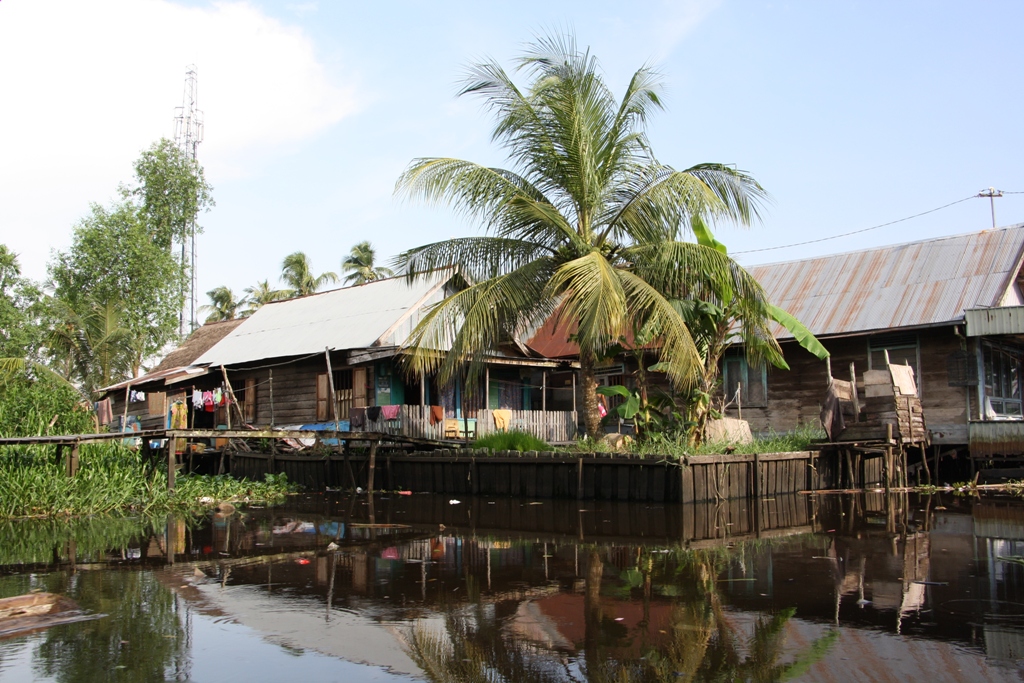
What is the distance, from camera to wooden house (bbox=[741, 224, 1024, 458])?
65.0 feet

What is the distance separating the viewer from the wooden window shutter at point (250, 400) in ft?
84.5

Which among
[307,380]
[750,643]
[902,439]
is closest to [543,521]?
[750,643]

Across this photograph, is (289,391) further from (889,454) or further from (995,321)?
(995,321)

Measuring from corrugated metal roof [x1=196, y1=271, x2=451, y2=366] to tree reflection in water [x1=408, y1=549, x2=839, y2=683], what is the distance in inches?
591

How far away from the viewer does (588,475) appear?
52.1 ft

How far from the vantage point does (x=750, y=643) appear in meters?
5.77

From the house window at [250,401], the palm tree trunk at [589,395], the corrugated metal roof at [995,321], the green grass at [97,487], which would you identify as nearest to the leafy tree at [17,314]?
the house window at [250,401]

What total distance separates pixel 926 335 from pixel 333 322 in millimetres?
15637

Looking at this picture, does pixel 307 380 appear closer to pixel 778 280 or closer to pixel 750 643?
pixel 778 280

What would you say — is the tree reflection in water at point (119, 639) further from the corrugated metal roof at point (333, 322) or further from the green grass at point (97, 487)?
the corrugated metal roof at point (333, 322)

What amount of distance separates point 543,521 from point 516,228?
5.82 m

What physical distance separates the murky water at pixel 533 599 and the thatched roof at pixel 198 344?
18.4m

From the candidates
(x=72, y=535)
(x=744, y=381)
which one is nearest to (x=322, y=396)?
(x=744, y=381)

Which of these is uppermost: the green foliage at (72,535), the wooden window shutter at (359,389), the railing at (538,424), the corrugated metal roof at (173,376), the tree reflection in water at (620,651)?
the corrugated metal roof at (173,376)
